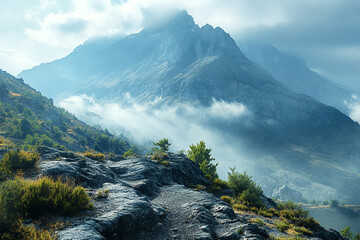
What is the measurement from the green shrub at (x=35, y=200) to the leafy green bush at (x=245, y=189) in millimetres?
22151

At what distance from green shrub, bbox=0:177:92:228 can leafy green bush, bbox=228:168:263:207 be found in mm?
22151

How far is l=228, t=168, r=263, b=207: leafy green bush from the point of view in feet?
92.1

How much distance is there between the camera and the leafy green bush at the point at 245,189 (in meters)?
28.1

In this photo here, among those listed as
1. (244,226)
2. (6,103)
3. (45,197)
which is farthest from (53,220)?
(6,103)

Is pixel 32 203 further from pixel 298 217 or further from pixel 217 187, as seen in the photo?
pixel 217 187

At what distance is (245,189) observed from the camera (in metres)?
33.8

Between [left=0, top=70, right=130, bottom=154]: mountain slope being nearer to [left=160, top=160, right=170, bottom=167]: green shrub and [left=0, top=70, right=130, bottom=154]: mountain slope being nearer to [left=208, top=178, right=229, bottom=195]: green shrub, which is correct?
[left=160, top=160, right=170, bottom=167]: green shrub

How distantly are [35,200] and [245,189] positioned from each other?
1193 inches

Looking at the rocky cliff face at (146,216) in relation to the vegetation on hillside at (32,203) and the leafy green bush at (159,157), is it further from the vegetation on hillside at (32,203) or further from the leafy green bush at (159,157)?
the leafy green bush at (159,157)

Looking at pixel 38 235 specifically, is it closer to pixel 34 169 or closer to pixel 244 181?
pixel 34 169

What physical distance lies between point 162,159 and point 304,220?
79.8 ft

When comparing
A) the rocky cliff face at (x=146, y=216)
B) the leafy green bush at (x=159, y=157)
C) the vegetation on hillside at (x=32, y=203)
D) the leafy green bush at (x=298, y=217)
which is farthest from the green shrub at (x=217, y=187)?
the vegetation on hillside at (x=32, y=203)

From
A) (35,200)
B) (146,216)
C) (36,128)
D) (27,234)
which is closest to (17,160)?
(35,200)

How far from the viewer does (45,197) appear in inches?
428
